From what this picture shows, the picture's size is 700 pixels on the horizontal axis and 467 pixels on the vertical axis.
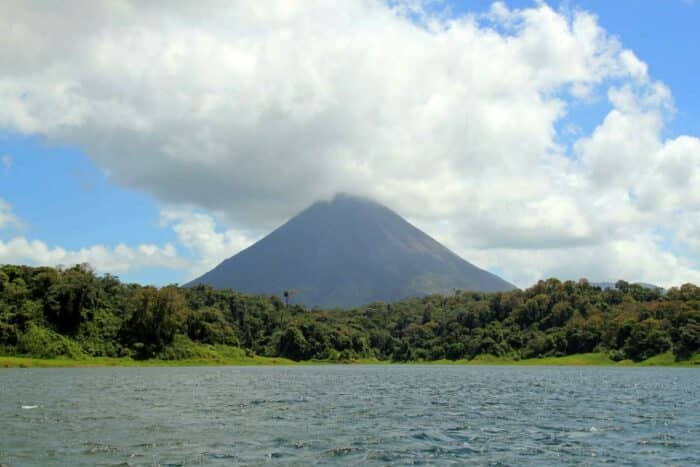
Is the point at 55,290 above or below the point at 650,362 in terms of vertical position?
above

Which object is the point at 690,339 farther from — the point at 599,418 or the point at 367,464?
the point at 367,464

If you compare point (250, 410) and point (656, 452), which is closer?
point (656, 452)

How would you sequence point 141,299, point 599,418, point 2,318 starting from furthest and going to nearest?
1. point 141,299
2. point 2,318
3. point 599,418

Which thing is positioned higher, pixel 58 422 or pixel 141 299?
pixel 141 299

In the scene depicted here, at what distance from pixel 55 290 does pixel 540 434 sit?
173 m

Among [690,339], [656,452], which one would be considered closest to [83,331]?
[690,339]

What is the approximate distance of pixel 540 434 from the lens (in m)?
41.2

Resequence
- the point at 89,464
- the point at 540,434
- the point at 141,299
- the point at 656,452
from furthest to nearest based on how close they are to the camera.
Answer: the point at 141,299
the point at 540,434
the point at 656,452
the point at 89,464

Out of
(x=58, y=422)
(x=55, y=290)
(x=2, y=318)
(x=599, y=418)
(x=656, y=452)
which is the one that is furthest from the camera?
(x=55, y=290)

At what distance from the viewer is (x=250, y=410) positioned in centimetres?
5488

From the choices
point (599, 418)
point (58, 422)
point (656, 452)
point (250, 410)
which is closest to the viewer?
point (656, 452)

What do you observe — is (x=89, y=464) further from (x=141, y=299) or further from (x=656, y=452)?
(x=141, y=299)

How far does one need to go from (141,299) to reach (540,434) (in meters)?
174

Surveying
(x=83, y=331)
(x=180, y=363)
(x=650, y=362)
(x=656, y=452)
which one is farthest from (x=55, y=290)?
(x=656, y=452)
